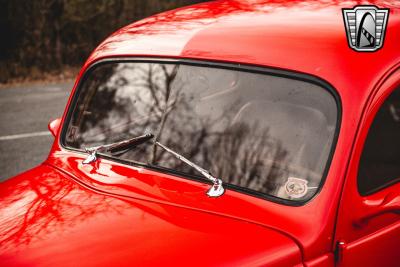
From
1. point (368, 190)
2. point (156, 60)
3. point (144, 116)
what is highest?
point (156, 60)

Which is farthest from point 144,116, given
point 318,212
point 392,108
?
point 392,108

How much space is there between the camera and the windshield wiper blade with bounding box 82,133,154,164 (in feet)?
7.72

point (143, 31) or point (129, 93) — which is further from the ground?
point (143, 31)

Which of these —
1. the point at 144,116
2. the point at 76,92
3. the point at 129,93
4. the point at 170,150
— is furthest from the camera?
the point at 76,92

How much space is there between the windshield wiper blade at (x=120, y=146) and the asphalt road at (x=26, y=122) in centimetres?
387

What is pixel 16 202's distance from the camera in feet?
7.05

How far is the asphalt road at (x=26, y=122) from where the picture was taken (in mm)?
6621

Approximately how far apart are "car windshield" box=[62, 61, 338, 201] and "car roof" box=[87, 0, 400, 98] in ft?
0.22

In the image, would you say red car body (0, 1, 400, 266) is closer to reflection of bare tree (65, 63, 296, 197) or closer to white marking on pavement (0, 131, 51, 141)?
reflection of bare tree (65, 63, 296, 197)

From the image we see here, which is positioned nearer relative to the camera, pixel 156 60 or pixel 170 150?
pixel 170 150

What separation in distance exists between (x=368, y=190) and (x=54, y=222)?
46.2 inches

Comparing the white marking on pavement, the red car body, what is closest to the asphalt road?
the white marking on pavement

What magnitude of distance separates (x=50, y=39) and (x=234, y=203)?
545 inches

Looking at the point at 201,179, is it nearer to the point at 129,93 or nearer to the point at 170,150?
the point at 170,150
